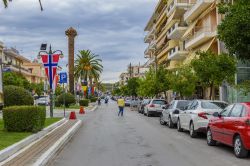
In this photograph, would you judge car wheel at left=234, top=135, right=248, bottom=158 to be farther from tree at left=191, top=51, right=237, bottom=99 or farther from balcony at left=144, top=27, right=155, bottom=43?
balcony at left=144, top=27, right=155, bottom=43

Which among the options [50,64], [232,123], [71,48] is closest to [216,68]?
[50,64]

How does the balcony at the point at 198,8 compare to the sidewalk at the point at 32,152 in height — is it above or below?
above

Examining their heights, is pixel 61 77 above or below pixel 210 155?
above

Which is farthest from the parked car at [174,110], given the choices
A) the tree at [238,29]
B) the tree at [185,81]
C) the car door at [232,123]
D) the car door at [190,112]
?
the tree at [185,81]

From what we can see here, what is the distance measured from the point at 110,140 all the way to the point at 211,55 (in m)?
14.6

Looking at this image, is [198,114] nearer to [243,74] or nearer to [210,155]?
[210,155]

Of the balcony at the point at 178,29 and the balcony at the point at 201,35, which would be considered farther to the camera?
the balcony at the point at 178,29

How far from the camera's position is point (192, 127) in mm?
19344

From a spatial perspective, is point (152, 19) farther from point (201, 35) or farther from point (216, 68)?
point (216, 68)

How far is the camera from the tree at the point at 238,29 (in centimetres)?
1709

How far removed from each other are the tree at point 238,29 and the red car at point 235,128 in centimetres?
348

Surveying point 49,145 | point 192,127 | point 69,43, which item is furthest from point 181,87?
point 69,43

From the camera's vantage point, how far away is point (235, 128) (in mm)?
13125

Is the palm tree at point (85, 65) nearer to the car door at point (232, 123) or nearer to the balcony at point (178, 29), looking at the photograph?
the balcony at point (178, 29)
